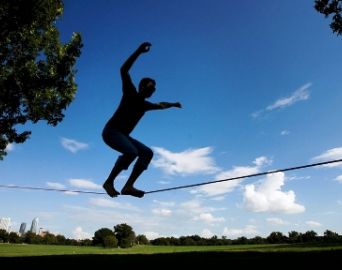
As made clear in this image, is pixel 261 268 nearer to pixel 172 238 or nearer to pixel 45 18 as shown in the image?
pixel 45 18

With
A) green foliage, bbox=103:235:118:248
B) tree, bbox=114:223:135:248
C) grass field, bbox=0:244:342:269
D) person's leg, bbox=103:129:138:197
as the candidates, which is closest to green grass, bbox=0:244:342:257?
grass field, bbox=0:244:342:269

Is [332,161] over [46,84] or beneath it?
beneath

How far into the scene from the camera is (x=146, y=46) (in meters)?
7.26

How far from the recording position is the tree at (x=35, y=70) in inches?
802

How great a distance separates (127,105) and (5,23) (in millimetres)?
15203

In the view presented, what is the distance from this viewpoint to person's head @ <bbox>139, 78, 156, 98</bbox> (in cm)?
765

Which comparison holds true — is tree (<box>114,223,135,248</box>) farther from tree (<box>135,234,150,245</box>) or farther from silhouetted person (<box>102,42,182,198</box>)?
silhouetted person (<box>102,42,182,198</box>)

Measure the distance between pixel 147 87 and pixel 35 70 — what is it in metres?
16.6

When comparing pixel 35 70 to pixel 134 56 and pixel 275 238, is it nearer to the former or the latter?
pixel 134 56

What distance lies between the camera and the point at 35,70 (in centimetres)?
2186

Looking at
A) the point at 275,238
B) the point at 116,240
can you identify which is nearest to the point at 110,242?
the point at 116,240

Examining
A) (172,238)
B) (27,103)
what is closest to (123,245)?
(172,238)

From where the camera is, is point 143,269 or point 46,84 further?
point 46,84

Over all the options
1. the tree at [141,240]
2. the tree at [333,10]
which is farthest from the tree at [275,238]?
the tree at [333,10]
